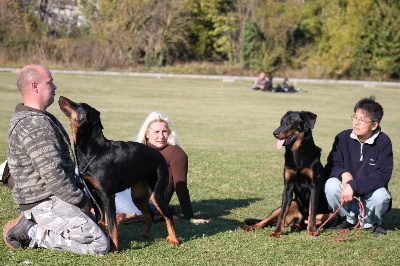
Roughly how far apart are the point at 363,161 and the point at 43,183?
354cm

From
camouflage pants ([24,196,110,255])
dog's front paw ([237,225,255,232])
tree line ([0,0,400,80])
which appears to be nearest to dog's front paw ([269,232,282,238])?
dog's front paw ([237,225,255,232])

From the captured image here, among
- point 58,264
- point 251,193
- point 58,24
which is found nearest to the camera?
point 58,264

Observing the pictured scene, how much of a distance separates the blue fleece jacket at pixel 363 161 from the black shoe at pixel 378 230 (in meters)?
0.44

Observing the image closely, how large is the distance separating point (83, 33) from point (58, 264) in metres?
53.3

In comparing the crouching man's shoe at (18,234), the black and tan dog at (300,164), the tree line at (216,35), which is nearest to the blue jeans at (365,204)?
the black and tan dog at (300,164)

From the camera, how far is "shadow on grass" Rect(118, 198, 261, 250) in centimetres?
586

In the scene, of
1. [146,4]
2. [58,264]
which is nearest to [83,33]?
[146,4]

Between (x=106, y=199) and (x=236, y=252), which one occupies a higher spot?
(x=106, y=199)

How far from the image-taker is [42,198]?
203 inches

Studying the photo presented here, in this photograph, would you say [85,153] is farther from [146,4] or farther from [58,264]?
[146,4]

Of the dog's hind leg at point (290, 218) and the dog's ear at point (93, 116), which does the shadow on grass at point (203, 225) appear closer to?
the dog's hind leg at point (290, 218)

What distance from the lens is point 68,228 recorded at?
5.10 meters

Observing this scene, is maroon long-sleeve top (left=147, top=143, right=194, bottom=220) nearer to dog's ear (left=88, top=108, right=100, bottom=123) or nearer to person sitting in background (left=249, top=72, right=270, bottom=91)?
dog's ear (left=88, top=108, right=100, bottom=123)

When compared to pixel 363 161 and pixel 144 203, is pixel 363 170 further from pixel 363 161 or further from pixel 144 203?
pixel 144 203
